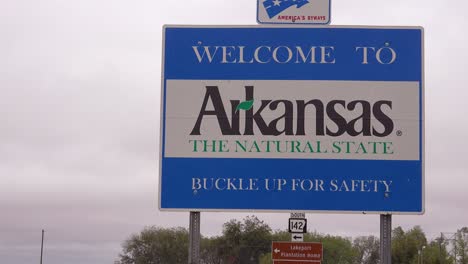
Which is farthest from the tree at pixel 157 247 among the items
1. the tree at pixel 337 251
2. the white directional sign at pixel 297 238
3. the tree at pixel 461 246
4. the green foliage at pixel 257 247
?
the white directional sign at pixel 297 238

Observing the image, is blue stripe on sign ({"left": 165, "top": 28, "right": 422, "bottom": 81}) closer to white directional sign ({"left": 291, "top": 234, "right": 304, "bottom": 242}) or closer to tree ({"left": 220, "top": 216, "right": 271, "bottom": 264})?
white directional sign ({"left": 291, "top": 234, "right": 304, "bottom": 242})

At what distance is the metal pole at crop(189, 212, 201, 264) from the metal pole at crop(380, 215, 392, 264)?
7.21ft

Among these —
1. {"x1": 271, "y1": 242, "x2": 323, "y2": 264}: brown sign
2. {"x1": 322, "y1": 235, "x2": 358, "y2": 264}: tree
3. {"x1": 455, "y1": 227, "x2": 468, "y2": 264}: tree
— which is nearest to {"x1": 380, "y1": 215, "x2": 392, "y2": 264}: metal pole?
{"x1": 271, "y1": 242, "x2": 323, "y2": 264}: brown sign

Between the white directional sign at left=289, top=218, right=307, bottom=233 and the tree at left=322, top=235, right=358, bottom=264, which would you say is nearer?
the white directional sign at left=289, top=218, right=307, bottom=233

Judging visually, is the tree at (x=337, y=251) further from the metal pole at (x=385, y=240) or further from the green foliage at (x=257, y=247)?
the metal pole at (x=385, y=240)

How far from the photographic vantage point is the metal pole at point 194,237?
36.4 feet

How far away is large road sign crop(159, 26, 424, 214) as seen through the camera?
10.9m

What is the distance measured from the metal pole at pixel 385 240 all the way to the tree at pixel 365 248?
49.4 metres

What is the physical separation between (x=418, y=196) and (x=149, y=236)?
56.0 meters

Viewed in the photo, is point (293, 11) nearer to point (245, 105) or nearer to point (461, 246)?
point (245, 105)

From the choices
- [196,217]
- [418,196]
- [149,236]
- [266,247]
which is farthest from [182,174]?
[149,236]

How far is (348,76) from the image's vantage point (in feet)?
36.7

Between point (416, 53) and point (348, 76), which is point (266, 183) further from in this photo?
point (416, 53)

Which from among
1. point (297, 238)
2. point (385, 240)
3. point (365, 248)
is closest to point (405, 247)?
point (365, 248)
